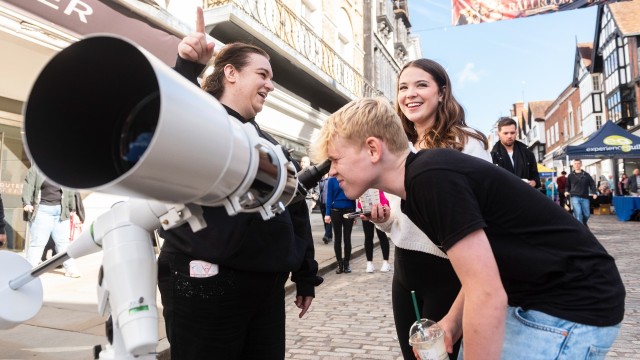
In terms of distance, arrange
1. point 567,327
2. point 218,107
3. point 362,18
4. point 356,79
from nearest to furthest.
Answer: point 218,107 < point 567,327 < point 356,79 < point 362,18

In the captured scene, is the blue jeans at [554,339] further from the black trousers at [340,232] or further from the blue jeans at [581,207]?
the blue jeans at [581,207]

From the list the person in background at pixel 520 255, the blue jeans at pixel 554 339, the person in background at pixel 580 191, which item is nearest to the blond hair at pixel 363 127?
the person in background at pixel 520 255

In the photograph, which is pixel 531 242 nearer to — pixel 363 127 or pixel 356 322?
pixel 363 127

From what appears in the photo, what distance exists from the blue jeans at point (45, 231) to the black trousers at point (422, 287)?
5174 millimetres

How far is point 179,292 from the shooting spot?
171 centimetres

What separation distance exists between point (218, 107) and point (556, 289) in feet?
3.60

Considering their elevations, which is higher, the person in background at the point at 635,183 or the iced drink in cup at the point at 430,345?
the person in background at the point at 635,183

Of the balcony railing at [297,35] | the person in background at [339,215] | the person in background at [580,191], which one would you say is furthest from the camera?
the person in background at [580,191]

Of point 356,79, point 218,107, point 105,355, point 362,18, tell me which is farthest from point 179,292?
point 362,18

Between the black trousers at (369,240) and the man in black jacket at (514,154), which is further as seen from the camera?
the black trousers at (369,240)

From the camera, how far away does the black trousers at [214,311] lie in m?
1.66

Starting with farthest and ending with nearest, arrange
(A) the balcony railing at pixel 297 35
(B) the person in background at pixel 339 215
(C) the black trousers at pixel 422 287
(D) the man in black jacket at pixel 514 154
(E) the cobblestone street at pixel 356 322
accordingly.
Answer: (A) the balcony railing at pixel 297 35, (B) the person in background at pixel 339 215, (D) the man in black jacket at pixel 514 154, (E) the cobblestone street at pixel 356 322, (C) the black trousers at pixel 422 287

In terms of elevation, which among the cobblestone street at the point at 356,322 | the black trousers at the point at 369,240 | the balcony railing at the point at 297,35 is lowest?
the cobblestone street at the point at 356,322

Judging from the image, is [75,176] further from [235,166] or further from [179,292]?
[179,292]
